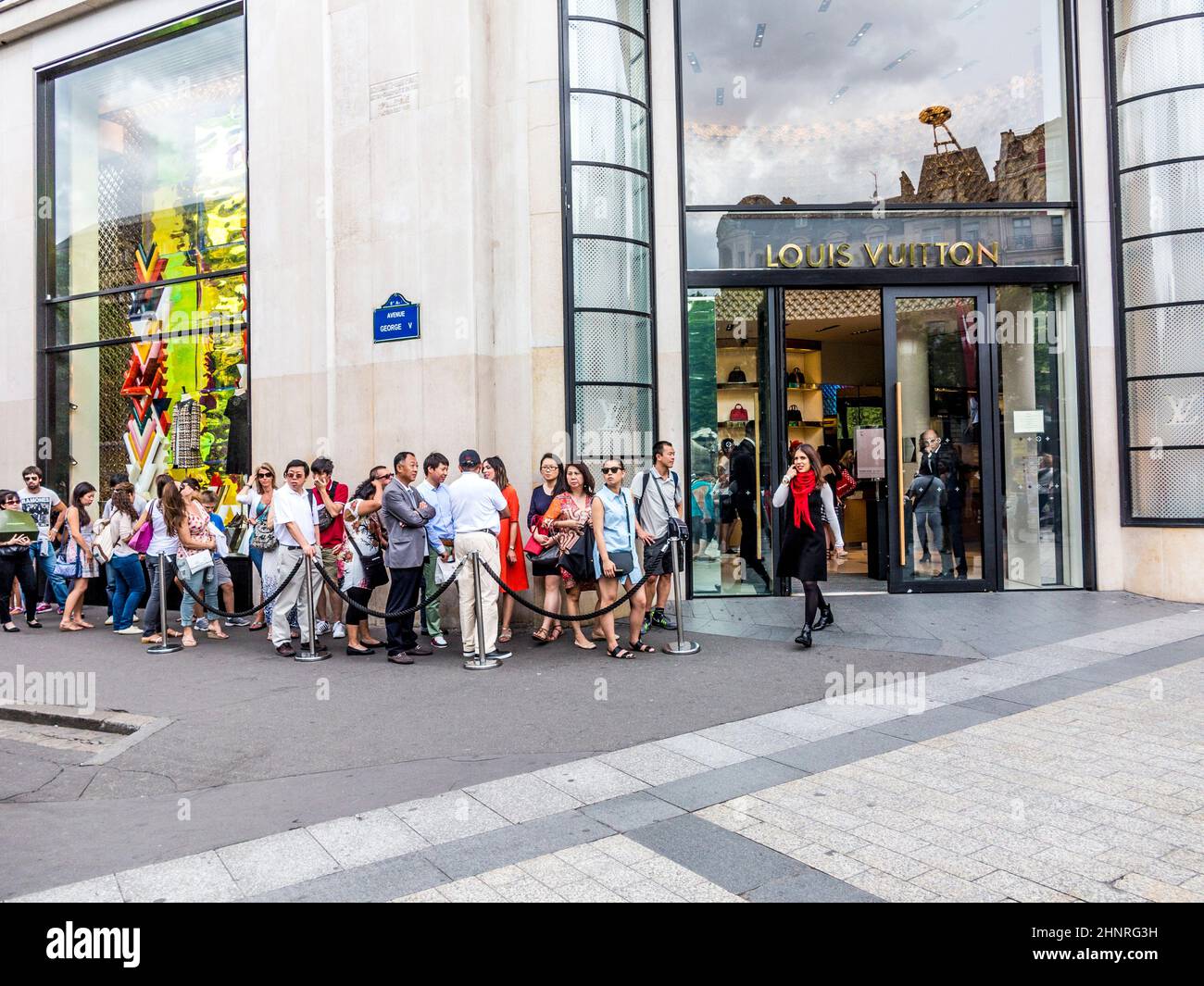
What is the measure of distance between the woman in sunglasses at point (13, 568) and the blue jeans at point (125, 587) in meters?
1.23

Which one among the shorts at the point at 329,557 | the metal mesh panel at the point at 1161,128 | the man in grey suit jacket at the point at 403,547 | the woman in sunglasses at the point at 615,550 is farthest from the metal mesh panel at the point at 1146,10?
the shorts at the point at 329,557

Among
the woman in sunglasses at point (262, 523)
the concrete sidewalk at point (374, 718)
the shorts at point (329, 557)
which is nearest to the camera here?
the concrete sidewalk at point (374, 718)

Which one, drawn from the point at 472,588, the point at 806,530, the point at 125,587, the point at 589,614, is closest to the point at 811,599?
the point at 806,530

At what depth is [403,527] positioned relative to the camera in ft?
28.1

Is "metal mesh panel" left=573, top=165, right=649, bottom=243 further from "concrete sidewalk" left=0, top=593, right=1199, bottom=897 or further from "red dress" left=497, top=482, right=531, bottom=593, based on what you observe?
"concrete sidewalk" left=0, top=593, right=1199, bottom=897

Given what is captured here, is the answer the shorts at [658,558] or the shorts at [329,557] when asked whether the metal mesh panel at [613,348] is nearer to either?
the shorts at [658,558]

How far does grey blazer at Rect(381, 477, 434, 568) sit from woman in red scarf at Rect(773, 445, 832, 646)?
3262 mm

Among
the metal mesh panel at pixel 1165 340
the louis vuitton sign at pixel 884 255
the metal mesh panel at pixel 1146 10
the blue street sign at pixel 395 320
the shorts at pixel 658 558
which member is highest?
the metal mesh panel at pixel 1146 10

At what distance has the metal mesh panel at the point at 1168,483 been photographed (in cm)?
1064

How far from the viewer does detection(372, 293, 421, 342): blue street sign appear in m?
10.6

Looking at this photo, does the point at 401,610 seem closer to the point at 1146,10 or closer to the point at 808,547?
the point at 808,547

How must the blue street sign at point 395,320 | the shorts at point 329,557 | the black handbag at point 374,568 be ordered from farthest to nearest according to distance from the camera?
1. the blue street sign at point 395,320
2. the shorts at point 329,557
3. the black handbag at point 374,568

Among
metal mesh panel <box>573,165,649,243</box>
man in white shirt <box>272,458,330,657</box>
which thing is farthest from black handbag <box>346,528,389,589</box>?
metal mesh panel <box>573,165,649,243</box>
